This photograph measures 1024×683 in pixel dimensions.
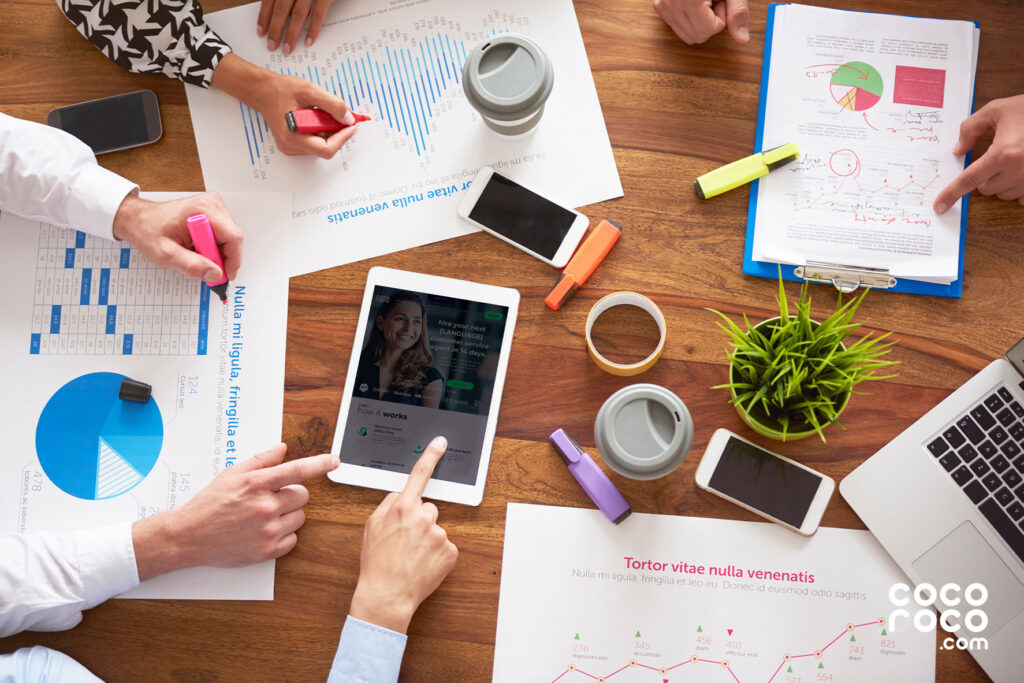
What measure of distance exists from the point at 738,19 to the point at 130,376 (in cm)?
96

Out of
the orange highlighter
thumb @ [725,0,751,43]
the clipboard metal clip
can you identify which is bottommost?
the clipboard metal clip

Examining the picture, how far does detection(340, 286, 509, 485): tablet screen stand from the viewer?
872mm

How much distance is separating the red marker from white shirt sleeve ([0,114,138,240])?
234 mm

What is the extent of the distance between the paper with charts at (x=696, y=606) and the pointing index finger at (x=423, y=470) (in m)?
0.14

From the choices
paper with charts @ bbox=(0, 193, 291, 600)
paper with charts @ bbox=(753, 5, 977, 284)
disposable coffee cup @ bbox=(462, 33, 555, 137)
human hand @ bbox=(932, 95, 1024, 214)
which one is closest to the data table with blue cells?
paper with charts @ bbox=(0, 193, 291, 600)

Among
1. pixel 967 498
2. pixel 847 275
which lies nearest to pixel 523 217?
pixel 847 275

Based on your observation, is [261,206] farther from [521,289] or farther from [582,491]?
[582,491]

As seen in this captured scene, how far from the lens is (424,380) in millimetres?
878

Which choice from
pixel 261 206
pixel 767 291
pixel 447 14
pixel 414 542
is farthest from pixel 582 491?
pixel 447 14

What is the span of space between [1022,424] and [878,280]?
24cm

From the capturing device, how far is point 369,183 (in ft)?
3.01

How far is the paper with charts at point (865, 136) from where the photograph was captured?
88 cm

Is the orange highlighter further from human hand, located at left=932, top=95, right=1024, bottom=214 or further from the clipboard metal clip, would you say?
human hand, located at left=932, top=95, right=1024, bottom=214

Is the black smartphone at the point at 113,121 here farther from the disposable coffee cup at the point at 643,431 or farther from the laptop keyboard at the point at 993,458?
the laptop keyboard at the point at 993,458
